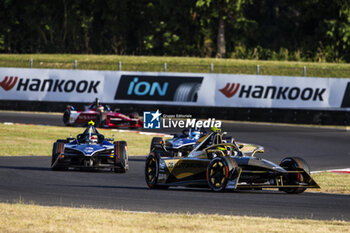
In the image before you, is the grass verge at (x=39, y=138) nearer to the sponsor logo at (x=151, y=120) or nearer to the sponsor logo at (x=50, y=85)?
the sponsor logo at (x=50, y=85)

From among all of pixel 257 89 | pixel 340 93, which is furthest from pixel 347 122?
pixel 257 89

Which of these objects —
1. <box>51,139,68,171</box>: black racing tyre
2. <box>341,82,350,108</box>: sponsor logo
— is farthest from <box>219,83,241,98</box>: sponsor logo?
<box>51,139,68,171</box>: black racing tyre

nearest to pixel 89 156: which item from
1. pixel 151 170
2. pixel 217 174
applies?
pixel 151 170

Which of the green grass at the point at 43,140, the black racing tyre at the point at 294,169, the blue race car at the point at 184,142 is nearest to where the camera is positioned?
the black racing tyre at the point at 294,169

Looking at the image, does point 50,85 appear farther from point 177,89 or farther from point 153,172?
point 153,172

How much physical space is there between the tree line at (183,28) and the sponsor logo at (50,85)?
1568cm

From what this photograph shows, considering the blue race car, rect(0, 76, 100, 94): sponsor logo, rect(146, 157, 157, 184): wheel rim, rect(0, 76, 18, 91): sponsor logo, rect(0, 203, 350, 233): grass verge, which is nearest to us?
rect(0, 203, 350, 233): grass verge

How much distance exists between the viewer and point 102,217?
9.15 meters

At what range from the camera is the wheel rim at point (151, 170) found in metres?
13.2

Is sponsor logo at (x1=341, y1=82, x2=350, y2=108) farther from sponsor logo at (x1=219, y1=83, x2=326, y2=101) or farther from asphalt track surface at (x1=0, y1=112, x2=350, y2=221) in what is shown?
asphalt track surface at (x1=0, y1=112, x2=350, y2=221)

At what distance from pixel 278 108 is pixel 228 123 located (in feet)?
7.21

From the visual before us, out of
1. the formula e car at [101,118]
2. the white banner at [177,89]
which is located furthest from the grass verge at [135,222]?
the white banner at [177,89]

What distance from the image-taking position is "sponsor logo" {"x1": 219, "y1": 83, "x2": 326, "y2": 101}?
30656mm

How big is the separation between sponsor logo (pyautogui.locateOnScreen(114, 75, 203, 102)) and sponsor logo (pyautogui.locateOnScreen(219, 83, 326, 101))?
4.29ft
